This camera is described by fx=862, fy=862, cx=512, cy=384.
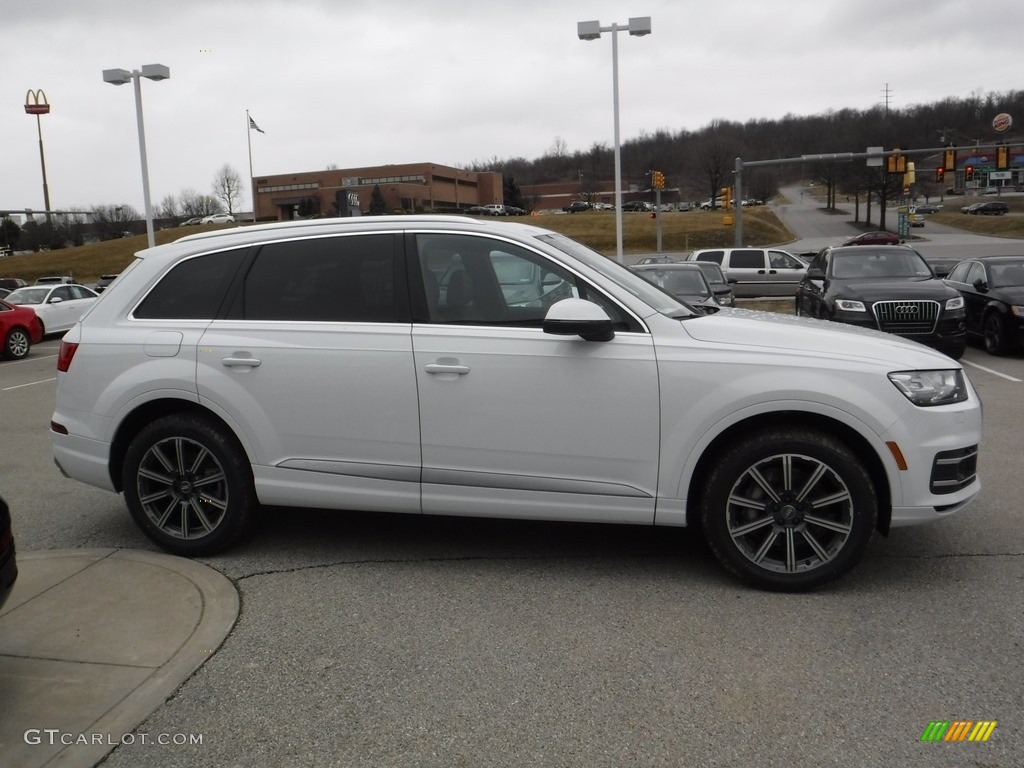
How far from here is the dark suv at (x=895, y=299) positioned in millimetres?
11852

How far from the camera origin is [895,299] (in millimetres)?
11984

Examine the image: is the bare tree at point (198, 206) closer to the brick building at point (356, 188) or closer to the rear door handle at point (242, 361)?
the brick building at point (356, 188)

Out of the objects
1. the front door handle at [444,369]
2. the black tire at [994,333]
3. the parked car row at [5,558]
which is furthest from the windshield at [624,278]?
the black tire at [994,333]

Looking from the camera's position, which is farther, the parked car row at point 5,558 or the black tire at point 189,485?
the black tire at point 189,485

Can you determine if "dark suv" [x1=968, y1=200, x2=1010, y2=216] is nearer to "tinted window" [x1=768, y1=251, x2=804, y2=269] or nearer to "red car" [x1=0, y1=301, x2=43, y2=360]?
"tinted window" [x1=768, y1=251, x2=804, y2=269]

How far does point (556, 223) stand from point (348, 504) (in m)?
80.1

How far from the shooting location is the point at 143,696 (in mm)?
3348

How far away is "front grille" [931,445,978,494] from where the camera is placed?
13.2ft

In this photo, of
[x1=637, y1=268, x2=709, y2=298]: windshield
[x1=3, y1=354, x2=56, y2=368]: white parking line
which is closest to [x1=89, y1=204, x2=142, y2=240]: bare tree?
[x1=3, y1=354, x2=56, y2=368]: white parking line

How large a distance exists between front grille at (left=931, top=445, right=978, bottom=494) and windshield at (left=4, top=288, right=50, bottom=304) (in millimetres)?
23019

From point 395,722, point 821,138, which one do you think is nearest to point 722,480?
point 395,722

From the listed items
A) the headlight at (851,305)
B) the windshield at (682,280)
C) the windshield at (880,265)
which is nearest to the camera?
the headlight at (851,305)

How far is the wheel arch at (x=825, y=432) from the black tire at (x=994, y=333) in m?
10.6

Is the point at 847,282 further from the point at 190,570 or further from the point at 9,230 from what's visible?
the point at 9,230
